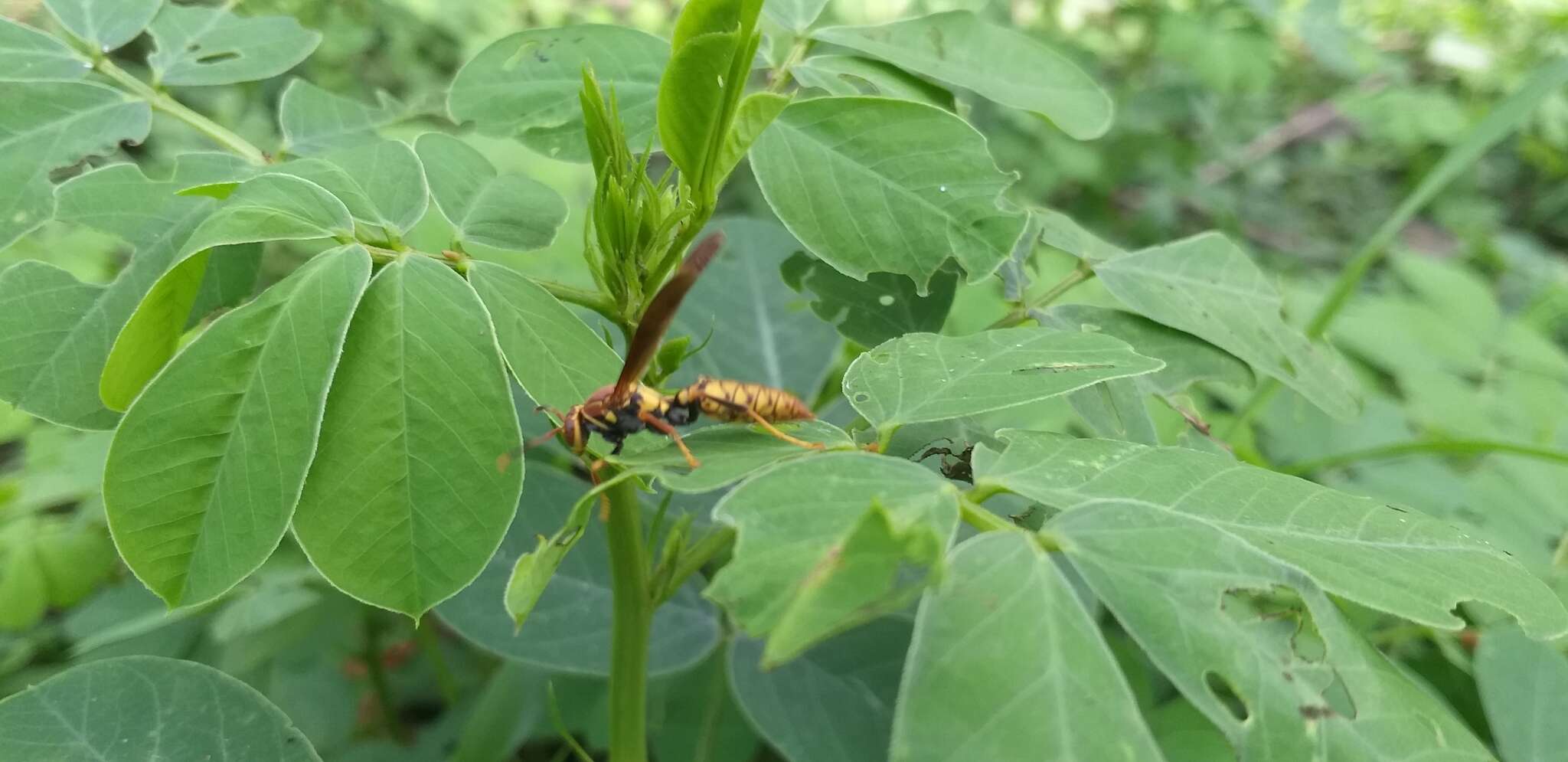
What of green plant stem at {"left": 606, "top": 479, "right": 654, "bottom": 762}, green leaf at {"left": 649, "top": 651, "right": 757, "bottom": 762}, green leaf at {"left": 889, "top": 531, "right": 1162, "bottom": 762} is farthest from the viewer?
green leaf at {"left": 649, "top": 651, "right": 757, "bottom": 762}

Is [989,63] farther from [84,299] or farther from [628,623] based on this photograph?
[84,299]

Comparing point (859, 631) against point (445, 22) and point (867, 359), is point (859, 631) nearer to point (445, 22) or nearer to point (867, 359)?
point (867, 359)

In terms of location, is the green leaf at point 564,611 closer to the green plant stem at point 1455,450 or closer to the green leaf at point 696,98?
the green leaf at point 696,98

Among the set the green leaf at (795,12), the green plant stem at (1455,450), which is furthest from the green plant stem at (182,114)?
the green plant stem at (1455,450)

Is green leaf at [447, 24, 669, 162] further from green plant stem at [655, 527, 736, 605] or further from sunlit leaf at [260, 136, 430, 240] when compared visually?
green plant stem at [655, 527, 736, 605]

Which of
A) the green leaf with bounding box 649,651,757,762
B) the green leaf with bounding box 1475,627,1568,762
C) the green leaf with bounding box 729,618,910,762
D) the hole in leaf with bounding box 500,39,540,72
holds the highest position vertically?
the hole in leaf with bounding box 500,39,540,72

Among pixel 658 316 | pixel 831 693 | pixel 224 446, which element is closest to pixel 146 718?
pixel 224 446

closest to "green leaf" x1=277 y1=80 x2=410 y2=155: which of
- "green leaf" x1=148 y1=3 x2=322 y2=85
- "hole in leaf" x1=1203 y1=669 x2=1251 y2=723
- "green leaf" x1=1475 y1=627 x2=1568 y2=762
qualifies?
"green leaf" x1=148 y1=3 x2=322 y2=85
